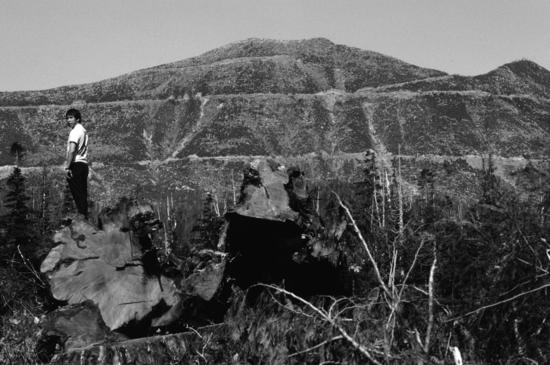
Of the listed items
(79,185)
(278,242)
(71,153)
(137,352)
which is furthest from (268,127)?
(137,352)

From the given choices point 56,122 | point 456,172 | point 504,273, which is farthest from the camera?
point 56,122

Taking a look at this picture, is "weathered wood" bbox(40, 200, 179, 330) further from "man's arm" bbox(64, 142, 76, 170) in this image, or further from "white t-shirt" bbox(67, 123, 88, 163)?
"white t-shirt" bbox(67, 123, 88, 163)

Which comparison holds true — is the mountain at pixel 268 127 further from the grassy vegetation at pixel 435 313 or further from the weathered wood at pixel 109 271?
the grassy vegetation at pixel 435 313

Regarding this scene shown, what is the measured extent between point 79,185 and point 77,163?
34 centimetres

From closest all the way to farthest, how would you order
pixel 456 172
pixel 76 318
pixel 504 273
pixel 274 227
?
pixel 504 273, pixel 76 318, pixel 274 227, pixel 456 172

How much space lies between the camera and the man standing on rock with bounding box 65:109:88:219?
1041cm

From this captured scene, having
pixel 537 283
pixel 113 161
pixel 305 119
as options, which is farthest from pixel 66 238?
pixel 305 119

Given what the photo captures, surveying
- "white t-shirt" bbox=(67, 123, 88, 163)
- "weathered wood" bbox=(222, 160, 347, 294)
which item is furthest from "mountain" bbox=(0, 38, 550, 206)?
"weathered wood" bbox=(222, 160, 347, 294)

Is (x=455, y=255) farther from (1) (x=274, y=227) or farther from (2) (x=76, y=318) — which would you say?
(2) (x=76, y=318)

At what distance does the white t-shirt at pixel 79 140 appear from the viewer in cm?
1049

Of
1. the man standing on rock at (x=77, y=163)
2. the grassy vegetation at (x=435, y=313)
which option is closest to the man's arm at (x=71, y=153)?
the man standing on rock at (x=77, y=163)

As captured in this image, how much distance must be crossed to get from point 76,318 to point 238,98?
185 meters

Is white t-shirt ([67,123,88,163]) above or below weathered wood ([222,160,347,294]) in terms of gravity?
above

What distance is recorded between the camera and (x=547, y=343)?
6.18 m
